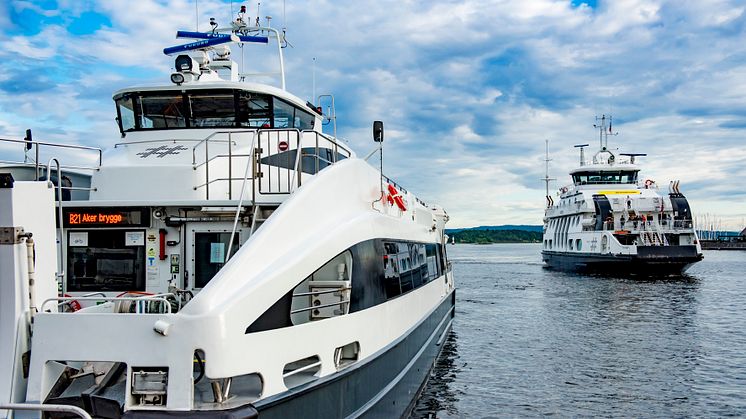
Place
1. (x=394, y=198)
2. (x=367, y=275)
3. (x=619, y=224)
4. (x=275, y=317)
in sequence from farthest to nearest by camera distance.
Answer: (x=619, y=224), (x=394, y=198), (x=367, y=275), (x=275, y=317)

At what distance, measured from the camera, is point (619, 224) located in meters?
41.9

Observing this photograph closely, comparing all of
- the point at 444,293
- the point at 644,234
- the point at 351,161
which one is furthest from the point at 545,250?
the point at 351,161

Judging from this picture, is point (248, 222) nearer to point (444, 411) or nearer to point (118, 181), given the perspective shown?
point (118, 181)

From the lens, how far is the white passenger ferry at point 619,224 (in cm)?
3822

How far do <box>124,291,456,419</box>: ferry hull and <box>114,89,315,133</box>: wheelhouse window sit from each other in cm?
392

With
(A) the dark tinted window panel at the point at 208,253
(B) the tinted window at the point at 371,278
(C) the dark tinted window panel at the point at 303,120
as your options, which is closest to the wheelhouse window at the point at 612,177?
(C) the dark tinted window panel at the point at 303,120

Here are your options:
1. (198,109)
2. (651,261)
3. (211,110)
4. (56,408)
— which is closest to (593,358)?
(211,110)

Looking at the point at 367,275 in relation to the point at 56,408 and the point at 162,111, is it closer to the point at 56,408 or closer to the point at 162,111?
the point at 56,408

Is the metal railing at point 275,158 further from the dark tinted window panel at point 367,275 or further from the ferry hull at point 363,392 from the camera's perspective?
the ferry hull at point 363,392

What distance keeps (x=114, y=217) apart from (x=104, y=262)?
0.58 metres

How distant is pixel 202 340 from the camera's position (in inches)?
175

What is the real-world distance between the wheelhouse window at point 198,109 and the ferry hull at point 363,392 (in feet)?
12.9

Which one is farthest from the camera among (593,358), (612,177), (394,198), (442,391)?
(612,177)

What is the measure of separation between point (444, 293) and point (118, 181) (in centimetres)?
928
